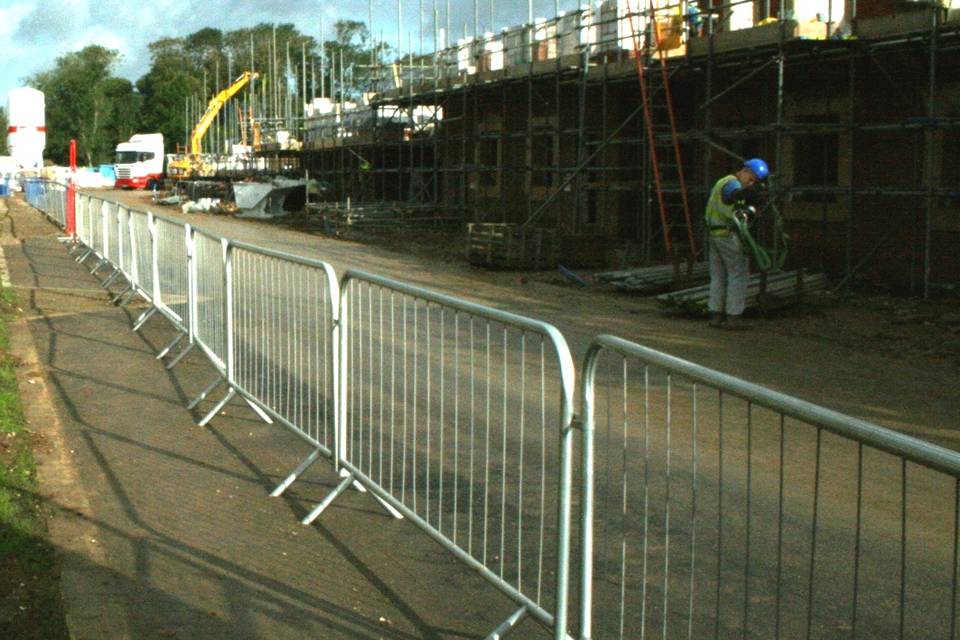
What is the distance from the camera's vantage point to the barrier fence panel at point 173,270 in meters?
11.5

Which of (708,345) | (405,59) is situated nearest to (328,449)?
(708,345)

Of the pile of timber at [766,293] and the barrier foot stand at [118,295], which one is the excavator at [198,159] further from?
the pile of timber at [766,293]

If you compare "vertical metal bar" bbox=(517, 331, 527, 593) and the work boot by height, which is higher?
"vertical metal bar" bbox=(517, 331, 527, 593)

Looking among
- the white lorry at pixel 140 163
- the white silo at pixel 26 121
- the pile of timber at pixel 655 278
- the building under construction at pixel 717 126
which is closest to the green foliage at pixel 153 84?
the white lorry at pixel 140 163

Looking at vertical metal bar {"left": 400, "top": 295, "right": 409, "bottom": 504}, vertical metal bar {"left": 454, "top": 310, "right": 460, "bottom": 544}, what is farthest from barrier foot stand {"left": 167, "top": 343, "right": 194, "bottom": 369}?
vertical metal bar {"left": 454, "top": 310, "right": 460, "bottom": 544}

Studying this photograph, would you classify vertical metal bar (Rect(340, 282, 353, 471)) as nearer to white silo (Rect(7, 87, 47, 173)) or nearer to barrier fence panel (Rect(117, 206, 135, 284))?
barrier fence panel (Rect(117, 206, 135, 284))

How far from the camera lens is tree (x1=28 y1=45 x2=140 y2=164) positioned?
121562 mm

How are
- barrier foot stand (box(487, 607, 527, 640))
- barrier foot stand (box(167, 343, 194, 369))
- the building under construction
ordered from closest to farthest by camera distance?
barrier foot stand (box(487, 607, 527, 640)) → barrier foot stand (box(167, 343, 194, 369)) → the building under construction

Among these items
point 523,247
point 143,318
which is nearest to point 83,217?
point 523,247

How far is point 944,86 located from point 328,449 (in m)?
13.1

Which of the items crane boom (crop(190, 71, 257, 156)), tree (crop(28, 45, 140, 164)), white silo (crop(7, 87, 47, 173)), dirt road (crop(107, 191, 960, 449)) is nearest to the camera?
dirt road (crop(107, 191, 960, 449))

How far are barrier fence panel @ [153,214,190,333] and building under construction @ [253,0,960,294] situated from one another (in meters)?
7.44

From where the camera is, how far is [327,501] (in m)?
6.60

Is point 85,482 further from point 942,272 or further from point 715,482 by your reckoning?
point 942,272
